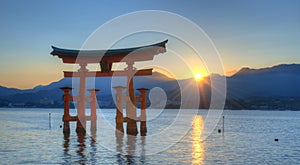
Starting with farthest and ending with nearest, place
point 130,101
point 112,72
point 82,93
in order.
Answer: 1. point 82,93
2. point 112,72
3. point 130,101

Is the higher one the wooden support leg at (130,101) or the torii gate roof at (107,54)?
the torii gate roof at (107,54)

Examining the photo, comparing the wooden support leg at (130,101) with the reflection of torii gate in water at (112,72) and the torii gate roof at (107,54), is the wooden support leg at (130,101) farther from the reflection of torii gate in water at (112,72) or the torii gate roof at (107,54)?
the torii gate roof at (107,54)

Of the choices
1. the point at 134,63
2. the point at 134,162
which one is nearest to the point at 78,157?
the point at 134,162

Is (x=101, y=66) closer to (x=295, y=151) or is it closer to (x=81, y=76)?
(x=81, y=76)

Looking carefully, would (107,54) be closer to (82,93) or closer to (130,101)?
(82,93)

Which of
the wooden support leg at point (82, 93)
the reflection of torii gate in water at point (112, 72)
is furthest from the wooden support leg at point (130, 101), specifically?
the wooden support leg at point (82, 93)

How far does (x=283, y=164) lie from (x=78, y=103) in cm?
1525

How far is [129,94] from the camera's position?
84.7ft

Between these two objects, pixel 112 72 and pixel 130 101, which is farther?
pixel 112 72

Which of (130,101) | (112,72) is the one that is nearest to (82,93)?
(112,72)

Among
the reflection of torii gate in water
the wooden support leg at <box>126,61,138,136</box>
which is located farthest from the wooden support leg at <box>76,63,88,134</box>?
the wooden support leg at <box>126,61,138,136</box>

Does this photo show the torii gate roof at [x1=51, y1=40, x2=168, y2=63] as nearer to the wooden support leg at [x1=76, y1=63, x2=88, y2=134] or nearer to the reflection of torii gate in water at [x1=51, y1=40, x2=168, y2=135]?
the reflection of torii gate in water at [x1=51, y1=40, x2=168, y2=135]

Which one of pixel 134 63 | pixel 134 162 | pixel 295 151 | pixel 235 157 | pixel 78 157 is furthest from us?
pixel 134 63

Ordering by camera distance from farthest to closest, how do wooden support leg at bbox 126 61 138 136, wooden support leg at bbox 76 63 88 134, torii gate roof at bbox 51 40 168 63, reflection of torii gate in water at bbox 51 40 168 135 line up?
wooden support leg at bbox 76 63 88 134
wooden support leg at bbox 126 61 138 136
reflection of torii gate in water at bbox 51 40 168 135
torii gate roof at bbox 51 40 168 63
